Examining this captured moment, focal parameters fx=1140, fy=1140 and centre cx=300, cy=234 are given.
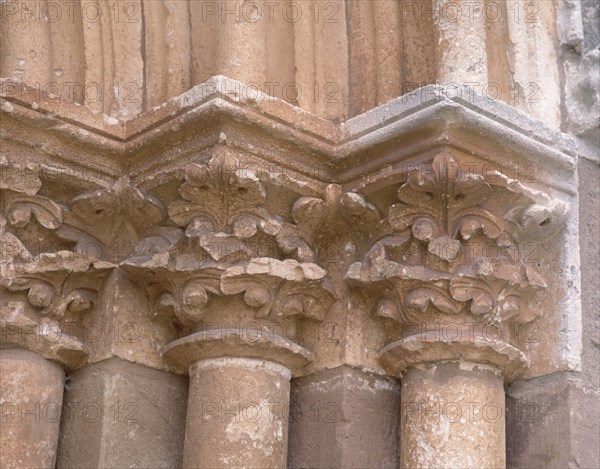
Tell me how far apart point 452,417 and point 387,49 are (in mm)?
828

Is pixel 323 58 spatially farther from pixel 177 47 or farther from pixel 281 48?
pixel 177 47

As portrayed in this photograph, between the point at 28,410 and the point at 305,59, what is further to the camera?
the point at 305,59

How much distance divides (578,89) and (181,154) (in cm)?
89

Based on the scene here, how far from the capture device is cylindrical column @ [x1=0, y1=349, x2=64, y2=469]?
2260 millimetres

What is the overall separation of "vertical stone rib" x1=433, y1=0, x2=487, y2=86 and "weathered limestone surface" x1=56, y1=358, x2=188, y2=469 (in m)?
0.87

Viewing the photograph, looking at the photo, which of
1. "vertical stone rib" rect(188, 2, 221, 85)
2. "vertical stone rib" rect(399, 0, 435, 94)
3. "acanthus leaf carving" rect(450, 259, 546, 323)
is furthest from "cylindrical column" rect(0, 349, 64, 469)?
"vertical stone rib" rect(399, 0, 435, 94)

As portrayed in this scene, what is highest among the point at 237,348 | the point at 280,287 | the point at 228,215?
the point at 228,215

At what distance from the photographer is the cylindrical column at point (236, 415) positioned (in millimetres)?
2230

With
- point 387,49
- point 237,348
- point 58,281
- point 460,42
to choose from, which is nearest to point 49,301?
point 58,281

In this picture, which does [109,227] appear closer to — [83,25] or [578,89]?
[83,25]

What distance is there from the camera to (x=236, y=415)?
2250 millimetres

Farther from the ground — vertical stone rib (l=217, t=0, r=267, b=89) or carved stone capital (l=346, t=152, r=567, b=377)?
vertical stone rib (l=217, t=0, r=267, b=89)

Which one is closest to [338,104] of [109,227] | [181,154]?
[181,154]

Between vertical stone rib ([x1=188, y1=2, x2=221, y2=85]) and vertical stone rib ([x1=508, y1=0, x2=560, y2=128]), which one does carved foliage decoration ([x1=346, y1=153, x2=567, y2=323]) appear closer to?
vertical stone rib ([x1=508, y1=0, x2=560, y2=128])
